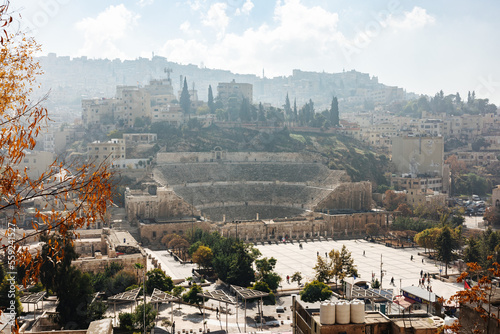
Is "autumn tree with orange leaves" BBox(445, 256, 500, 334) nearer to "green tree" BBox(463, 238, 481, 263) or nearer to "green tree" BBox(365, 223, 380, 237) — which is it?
"green tree" BBox(463, 238, 481, 263)

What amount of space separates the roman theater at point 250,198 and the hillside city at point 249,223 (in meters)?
0.21

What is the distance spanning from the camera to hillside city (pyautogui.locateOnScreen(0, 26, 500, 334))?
11.7m

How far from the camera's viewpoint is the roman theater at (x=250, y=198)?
4728 centimetres

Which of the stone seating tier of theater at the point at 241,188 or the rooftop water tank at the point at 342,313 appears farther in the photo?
the stone seating tier of theater at the point at 241,188

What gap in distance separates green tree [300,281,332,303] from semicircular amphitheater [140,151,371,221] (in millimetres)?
25463

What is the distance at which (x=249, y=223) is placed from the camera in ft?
155

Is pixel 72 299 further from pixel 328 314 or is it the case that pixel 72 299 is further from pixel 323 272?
pixel 323 272

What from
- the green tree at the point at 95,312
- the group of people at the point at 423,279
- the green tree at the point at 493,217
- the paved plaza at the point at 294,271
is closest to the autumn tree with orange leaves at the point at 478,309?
the paved plaza at the point at 294,271

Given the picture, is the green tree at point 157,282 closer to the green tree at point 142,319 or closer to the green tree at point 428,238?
the green tree at point 142,319

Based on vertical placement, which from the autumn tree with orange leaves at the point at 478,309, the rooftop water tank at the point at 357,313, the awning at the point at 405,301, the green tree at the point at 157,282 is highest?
the autumn tree with orange leaves at the point at 478,309

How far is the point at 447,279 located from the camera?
33031mm

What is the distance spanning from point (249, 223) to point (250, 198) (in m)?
9.34

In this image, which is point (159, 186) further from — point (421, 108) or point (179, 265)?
point (421, 108)

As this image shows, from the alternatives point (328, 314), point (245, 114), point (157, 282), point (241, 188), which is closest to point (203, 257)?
point (157, 282)
